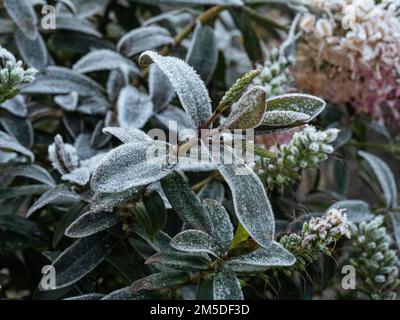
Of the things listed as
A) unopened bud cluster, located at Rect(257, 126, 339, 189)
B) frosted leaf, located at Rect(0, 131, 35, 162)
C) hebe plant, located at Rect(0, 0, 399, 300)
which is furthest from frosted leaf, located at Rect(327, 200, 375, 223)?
frosted leaf, located at Rect(0, 131, 35, 162)

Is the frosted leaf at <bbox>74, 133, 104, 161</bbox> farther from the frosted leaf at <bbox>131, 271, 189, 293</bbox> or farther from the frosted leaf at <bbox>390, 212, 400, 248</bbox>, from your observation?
the frosted leaf at <bbox>390, 212, 400, 248</bbox>

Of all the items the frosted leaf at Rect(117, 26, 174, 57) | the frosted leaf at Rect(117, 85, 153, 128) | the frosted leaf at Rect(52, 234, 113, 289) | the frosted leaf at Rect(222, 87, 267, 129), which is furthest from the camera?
the frosted leaf at Rect(117, 26, 174, 57)

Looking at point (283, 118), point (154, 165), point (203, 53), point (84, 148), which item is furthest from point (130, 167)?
point (203, 53)

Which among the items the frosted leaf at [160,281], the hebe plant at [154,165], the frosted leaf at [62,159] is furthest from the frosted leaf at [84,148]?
the frosted leaf at [160,281]

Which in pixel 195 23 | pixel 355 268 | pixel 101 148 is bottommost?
pixel 355 268

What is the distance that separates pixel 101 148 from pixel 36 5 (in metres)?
0.24

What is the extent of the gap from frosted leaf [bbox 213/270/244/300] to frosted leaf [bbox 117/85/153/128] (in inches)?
8.9

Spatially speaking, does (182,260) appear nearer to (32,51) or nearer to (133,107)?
(133,107)

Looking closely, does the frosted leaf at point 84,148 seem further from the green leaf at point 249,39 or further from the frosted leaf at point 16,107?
the green leaf at point 249,39

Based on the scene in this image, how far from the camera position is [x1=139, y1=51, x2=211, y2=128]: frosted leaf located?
531 mm

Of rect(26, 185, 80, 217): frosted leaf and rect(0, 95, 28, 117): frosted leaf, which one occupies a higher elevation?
rect(0, 95, 28, 117): frosted leaf

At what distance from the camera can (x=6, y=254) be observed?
74 centimetres
